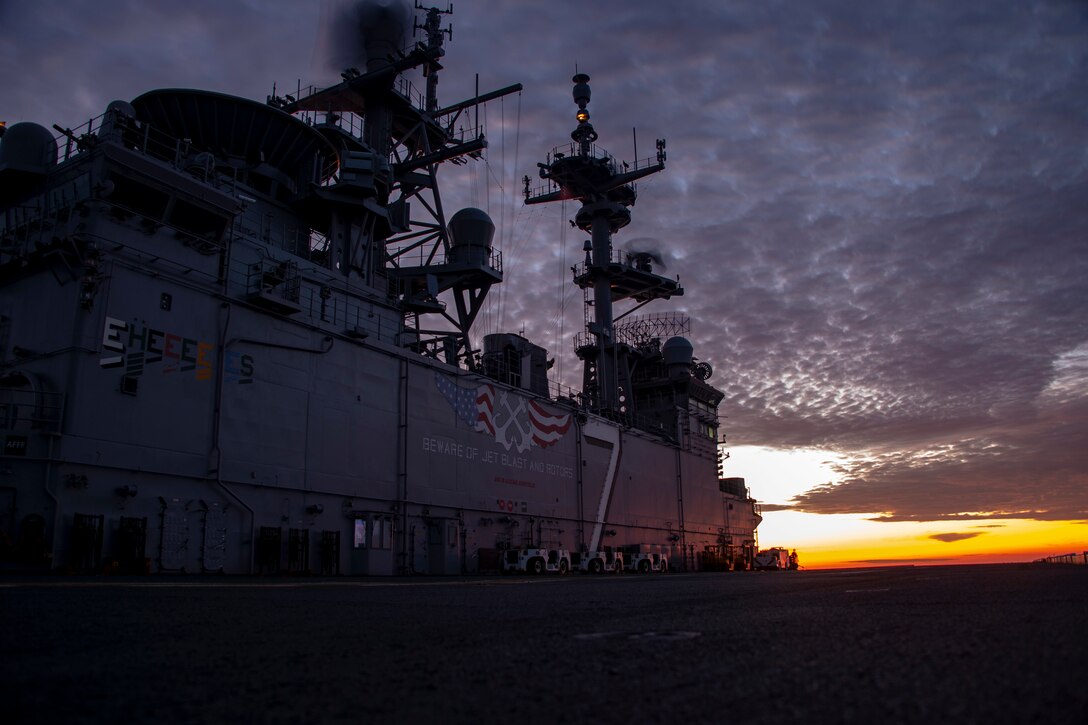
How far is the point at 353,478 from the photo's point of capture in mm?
25938

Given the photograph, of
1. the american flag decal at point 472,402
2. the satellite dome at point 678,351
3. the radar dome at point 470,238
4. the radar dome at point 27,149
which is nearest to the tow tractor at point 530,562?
the american flag decal at point 472,402

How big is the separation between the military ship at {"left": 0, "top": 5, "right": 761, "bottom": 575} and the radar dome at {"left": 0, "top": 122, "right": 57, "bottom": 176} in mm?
69

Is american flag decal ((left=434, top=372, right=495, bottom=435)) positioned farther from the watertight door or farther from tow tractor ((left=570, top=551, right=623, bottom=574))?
tow tractor ((left=570, top=551, right=623, bottom=574))

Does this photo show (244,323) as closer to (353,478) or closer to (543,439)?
(353,478)

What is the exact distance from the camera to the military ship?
1941 centimetres

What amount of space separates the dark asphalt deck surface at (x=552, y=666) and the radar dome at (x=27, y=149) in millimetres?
20409

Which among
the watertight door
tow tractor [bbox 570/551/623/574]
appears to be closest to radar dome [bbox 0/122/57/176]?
the watertight door

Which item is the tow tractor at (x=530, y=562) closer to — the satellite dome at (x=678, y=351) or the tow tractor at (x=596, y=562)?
the tow tractor at (x=596, y=562)

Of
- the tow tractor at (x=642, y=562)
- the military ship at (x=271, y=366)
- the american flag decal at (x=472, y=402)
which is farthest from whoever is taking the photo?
the tow tractor at (x=642, y=562)

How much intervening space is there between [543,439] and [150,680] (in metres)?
33.0

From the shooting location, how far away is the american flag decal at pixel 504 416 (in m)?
31.1

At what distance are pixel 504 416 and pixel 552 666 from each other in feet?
99.7

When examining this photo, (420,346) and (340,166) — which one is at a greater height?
(340,166)

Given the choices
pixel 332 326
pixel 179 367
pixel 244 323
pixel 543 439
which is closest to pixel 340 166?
pixel 332 326
